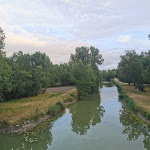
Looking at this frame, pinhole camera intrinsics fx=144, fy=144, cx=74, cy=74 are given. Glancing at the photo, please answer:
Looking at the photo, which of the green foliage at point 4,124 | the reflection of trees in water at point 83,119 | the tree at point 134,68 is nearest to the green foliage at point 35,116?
the green foliage at point 4,124

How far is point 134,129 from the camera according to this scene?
1545 centimetres

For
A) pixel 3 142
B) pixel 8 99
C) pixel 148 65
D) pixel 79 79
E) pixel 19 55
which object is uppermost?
pixel 19 55

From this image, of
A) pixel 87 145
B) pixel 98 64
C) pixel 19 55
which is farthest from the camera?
pixel 98 64

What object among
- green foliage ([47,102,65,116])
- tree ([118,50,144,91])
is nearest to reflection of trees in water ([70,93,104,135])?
green foliage ([47,102,65,116])

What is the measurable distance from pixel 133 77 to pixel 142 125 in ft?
82.0

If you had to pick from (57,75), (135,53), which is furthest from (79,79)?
(57,75)

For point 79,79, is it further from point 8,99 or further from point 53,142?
point 53,142

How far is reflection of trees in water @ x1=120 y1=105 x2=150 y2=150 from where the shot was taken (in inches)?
527

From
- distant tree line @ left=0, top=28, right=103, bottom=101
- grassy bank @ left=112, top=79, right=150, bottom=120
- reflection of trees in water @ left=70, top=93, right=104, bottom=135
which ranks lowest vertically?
reflection of trees in water @ left=70, top=93, right=104, bottom=135

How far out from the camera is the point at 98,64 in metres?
63.0

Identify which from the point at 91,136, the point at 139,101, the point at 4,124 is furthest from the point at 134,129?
the point at 4,124

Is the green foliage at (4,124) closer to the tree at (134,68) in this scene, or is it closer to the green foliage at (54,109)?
the green foliage at (54,109)

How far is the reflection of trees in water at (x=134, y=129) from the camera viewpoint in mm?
13380

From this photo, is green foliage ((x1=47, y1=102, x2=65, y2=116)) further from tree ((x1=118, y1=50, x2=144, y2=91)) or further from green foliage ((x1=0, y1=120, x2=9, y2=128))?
tree ((x1=118, y1=50, x2=144, y2=91))
